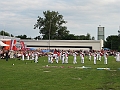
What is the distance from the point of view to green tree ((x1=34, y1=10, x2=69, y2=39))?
11750cm

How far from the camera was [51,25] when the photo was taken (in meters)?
118

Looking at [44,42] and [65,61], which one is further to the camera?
[44,42]

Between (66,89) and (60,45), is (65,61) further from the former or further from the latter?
(60,45)

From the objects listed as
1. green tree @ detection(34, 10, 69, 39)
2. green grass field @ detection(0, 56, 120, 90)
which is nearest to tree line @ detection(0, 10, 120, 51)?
green tree @ detection(34, 10, 69, 39)

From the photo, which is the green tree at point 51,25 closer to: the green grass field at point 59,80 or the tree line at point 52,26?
the tree line at point 52,26

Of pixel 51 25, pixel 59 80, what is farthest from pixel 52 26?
pixel 59 80

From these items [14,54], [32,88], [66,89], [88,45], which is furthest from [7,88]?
[88,45]

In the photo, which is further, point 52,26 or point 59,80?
point 52,26

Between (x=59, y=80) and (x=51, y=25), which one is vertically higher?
(x=51, y=25)

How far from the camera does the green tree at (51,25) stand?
118 m

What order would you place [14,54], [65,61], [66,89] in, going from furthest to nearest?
[14,54] < [65,61] < [66,89]

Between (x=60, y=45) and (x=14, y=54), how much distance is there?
51.4 m

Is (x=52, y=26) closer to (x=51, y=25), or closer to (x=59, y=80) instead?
(x=51, y=25)

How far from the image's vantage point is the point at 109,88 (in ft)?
46.8
